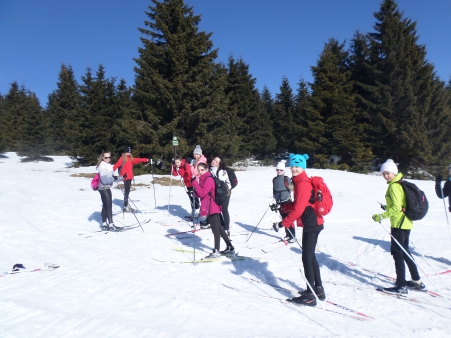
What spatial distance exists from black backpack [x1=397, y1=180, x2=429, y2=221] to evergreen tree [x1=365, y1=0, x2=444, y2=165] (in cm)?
2562

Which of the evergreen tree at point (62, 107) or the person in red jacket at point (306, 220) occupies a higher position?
the evergreen tree at point (62, 107)

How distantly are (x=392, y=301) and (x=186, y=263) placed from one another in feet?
12.1

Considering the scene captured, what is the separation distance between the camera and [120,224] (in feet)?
32.8

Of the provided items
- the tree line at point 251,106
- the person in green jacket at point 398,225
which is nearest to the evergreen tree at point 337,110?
the tree line at point 251,106

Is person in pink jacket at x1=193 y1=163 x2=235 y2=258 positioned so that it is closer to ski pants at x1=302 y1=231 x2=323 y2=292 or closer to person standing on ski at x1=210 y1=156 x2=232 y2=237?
person standing on ski at x1=210 y1=156 x2=232 y2=237

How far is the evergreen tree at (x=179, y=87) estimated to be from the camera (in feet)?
73.4

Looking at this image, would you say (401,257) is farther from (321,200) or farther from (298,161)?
(298,161)

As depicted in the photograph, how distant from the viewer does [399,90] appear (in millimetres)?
27766

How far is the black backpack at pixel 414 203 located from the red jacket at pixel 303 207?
1388mm

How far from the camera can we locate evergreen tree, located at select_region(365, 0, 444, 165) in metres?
27.6

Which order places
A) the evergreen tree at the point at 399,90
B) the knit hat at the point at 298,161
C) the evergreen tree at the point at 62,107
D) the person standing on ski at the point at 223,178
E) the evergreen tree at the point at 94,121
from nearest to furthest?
the knit hat at the point at 298,161, the person standing on ski at the point at 223,178, the evergreen tree at the point at 399,90, the evergreen tree at the point at 94,121, the evergreen tree at the point at 62,107

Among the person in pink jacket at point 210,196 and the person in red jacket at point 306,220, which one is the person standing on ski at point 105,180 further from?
the person in red jacket at point 306,220

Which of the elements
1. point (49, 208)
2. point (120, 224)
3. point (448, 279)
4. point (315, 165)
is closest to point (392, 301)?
point (448, 279)

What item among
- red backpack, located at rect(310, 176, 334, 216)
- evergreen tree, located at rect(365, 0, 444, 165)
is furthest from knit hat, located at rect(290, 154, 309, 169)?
evergreen tree, located at rect(365, 0, 444, 165)
